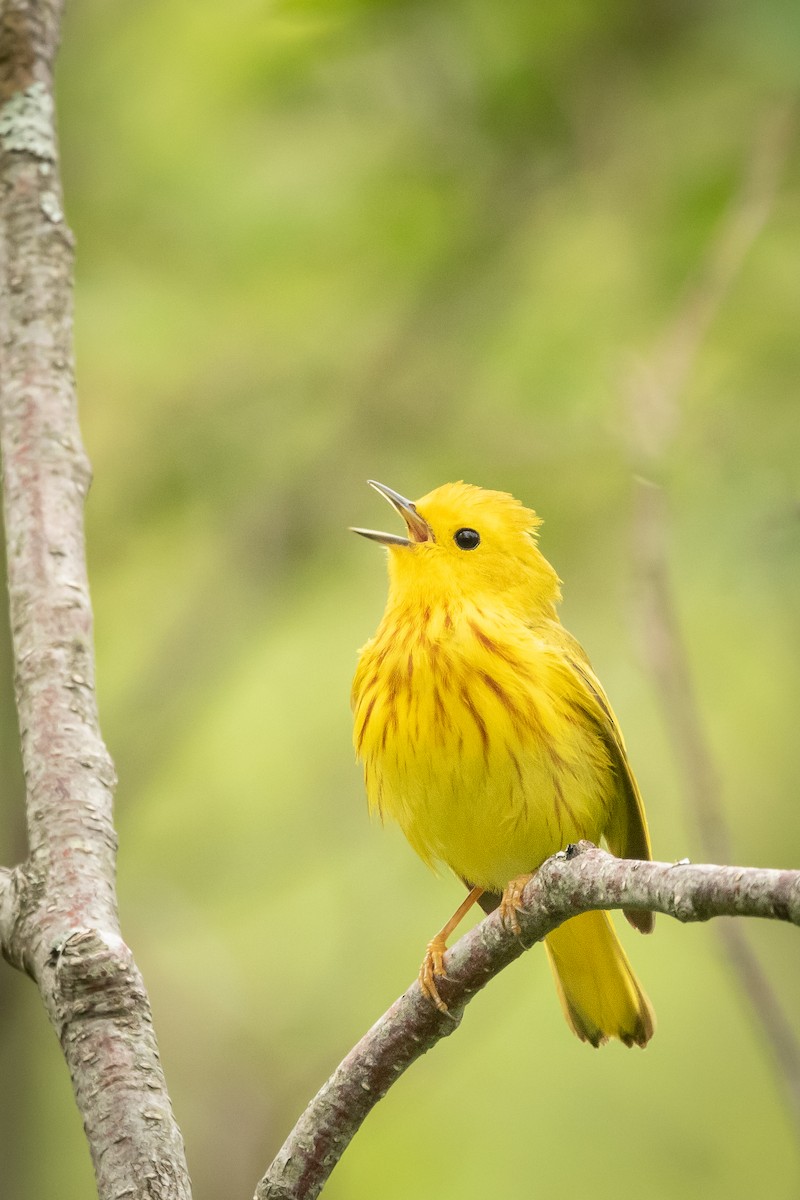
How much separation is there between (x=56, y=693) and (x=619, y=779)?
75.5 inches

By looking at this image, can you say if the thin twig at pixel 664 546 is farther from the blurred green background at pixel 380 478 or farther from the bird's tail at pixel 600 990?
the bird's tail at pixel 600 990

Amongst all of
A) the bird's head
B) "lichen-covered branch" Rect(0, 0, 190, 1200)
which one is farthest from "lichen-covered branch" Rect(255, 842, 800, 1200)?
the bird's head

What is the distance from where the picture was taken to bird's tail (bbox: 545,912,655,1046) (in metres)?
4.17

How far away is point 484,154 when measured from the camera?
532cm

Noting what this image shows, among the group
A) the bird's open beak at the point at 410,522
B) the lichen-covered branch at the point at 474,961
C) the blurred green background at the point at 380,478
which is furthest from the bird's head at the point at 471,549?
the lichen-covered branch at the point at 474,961

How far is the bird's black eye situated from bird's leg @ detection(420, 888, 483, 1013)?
43.5 inches

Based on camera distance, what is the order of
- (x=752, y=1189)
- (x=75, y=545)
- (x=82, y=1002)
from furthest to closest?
(x=752, y=1189) < (x=75, y=545) < (x=82, y=1002)

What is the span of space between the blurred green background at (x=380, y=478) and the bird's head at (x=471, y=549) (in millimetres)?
525

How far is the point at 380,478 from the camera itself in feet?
22.5

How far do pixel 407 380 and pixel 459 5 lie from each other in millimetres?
2425

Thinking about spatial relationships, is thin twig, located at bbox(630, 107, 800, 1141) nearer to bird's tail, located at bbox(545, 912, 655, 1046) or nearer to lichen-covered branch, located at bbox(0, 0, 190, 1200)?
bird's tail, located at bbox(545, 912, 655, 1046)

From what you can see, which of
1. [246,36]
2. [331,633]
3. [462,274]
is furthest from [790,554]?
[331,633]

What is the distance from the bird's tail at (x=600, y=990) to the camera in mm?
4172

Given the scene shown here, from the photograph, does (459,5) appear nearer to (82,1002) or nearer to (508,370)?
(508,370)
